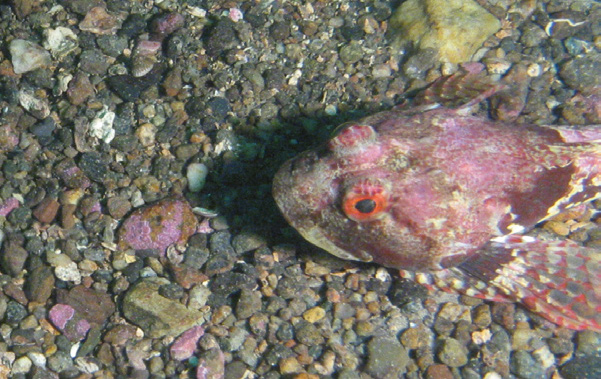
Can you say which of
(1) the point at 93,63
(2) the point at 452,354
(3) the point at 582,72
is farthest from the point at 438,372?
(1) the point at 93,63

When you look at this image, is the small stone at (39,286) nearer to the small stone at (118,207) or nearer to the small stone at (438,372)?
the small stone at (118,207)

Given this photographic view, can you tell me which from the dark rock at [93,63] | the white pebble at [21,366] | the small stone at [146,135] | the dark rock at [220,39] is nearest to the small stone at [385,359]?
the white pebble at [21,366]

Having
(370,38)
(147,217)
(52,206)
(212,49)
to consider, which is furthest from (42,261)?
(370,38)

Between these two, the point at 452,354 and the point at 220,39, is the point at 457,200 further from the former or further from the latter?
the point at 220,39

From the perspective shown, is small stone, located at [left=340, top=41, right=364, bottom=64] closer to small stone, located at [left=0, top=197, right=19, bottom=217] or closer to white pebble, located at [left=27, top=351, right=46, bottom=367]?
small stone, located at [left=0, top=197, right=19, bottom=217]

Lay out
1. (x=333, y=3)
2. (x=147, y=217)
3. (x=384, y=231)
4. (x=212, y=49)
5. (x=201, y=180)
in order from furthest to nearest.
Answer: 1. (x=333, y=3)
2. (x=212, y=49)
3. (x=201, y=180)
4. (x=147, y=217)
5. (x=384, y=231)

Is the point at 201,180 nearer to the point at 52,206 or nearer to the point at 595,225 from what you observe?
the point at 52,206

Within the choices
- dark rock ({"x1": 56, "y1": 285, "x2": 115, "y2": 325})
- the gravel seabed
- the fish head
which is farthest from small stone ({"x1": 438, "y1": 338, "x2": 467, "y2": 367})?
dark rock ({"x1": 56, "y1": 285, "x2": 115, "y2": 325})
